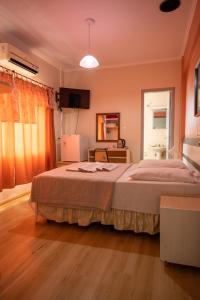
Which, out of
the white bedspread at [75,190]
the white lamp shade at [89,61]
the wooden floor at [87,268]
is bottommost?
the wooden floor at [87,268]

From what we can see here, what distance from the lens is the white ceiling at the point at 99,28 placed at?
2.51 meters

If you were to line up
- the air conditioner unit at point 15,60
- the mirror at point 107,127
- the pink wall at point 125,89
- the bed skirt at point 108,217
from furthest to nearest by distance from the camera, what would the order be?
the mirror at point 107,127
the pink wall at point 125,89
the air conditioner unit at point 15,60
the bed skirt at point 108,217

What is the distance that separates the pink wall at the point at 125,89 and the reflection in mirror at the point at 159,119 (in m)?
2.36

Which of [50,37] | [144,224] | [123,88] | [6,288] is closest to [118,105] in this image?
[123,88]

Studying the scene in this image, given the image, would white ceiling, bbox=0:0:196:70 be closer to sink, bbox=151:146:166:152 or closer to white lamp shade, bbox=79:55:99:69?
white lamp shade, bbox=79:55:99:69

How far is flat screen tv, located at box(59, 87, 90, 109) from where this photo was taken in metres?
4.64

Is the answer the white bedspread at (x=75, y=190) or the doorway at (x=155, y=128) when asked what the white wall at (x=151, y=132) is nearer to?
the doorway at (x=155, y=128)

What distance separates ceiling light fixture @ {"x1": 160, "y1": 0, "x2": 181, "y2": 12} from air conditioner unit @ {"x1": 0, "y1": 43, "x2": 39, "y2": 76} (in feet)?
6.90

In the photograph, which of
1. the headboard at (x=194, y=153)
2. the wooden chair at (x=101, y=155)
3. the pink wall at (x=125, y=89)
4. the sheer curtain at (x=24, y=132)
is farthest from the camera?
the wooden chair at (x=101, y=155)

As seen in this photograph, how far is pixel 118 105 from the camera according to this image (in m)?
4.67

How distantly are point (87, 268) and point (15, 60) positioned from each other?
9.53 feet

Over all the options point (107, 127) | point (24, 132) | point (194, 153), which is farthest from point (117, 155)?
point (194, 153)

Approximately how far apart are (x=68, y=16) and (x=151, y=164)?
7.60 feet

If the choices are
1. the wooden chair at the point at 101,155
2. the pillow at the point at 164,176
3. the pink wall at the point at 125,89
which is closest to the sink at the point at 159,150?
the pink wall at the point at 125,89
